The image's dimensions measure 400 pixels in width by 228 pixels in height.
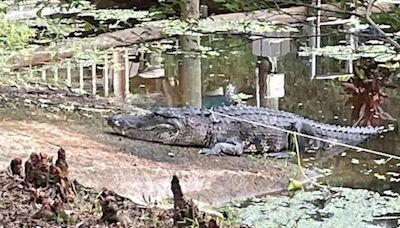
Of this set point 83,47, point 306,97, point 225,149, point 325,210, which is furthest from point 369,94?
point 83,47

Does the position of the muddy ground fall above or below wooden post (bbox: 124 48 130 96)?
below

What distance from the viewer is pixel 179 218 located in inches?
102

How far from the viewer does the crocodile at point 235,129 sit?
5113 millimetres

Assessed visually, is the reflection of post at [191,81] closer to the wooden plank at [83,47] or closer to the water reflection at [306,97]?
the water reflection at [306,97]

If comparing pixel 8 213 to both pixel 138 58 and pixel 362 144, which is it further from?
pixel 138 58

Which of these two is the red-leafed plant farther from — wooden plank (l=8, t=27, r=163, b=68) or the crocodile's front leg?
wooden plank (l=8, t=27, r=163, b=68)

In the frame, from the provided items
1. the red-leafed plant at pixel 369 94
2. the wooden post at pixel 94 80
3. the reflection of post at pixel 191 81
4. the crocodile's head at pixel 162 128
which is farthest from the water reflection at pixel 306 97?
the crocodile's head at pixel 162 128

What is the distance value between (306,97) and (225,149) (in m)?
1.49

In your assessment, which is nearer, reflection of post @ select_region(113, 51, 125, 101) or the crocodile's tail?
the crocodile's tail

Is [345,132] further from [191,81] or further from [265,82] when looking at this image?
[191,81]

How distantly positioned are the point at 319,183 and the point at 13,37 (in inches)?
169

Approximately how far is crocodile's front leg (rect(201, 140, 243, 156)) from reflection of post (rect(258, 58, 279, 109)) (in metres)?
1.09

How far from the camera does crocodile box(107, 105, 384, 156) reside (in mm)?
5113

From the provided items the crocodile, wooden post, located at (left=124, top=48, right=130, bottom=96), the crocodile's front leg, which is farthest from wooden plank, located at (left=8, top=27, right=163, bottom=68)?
the crocodile's front leg
